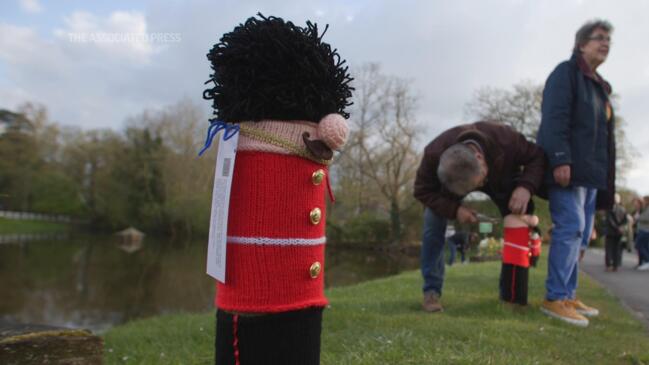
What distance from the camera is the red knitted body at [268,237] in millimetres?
1446

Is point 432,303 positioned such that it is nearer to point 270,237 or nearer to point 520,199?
point 520,199

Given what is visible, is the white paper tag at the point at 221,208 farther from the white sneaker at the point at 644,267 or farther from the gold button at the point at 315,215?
the white sneaker at the point at 644,267

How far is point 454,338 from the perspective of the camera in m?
2.62

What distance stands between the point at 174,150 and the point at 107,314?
28.4 metres

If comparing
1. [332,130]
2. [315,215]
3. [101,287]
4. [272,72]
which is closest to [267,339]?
[315,215]

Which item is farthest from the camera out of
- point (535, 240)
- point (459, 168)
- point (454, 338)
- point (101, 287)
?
point (101, 287)

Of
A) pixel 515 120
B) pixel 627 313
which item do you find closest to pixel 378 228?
pixel 515 120

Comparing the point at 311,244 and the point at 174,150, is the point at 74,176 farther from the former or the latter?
the point at 311,244

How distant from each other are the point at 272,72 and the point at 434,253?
253cm

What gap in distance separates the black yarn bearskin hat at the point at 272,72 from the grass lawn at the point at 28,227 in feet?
138

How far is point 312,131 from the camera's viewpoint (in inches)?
61.6

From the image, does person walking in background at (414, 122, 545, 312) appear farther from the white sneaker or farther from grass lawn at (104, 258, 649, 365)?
the white sneaker

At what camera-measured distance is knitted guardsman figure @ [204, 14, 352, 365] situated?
4.73ft

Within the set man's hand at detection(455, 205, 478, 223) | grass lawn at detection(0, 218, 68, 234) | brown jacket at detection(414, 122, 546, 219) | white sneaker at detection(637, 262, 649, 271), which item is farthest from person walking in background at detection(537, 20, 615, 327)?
grass lawn at detection(0, 218, 68, 234)
